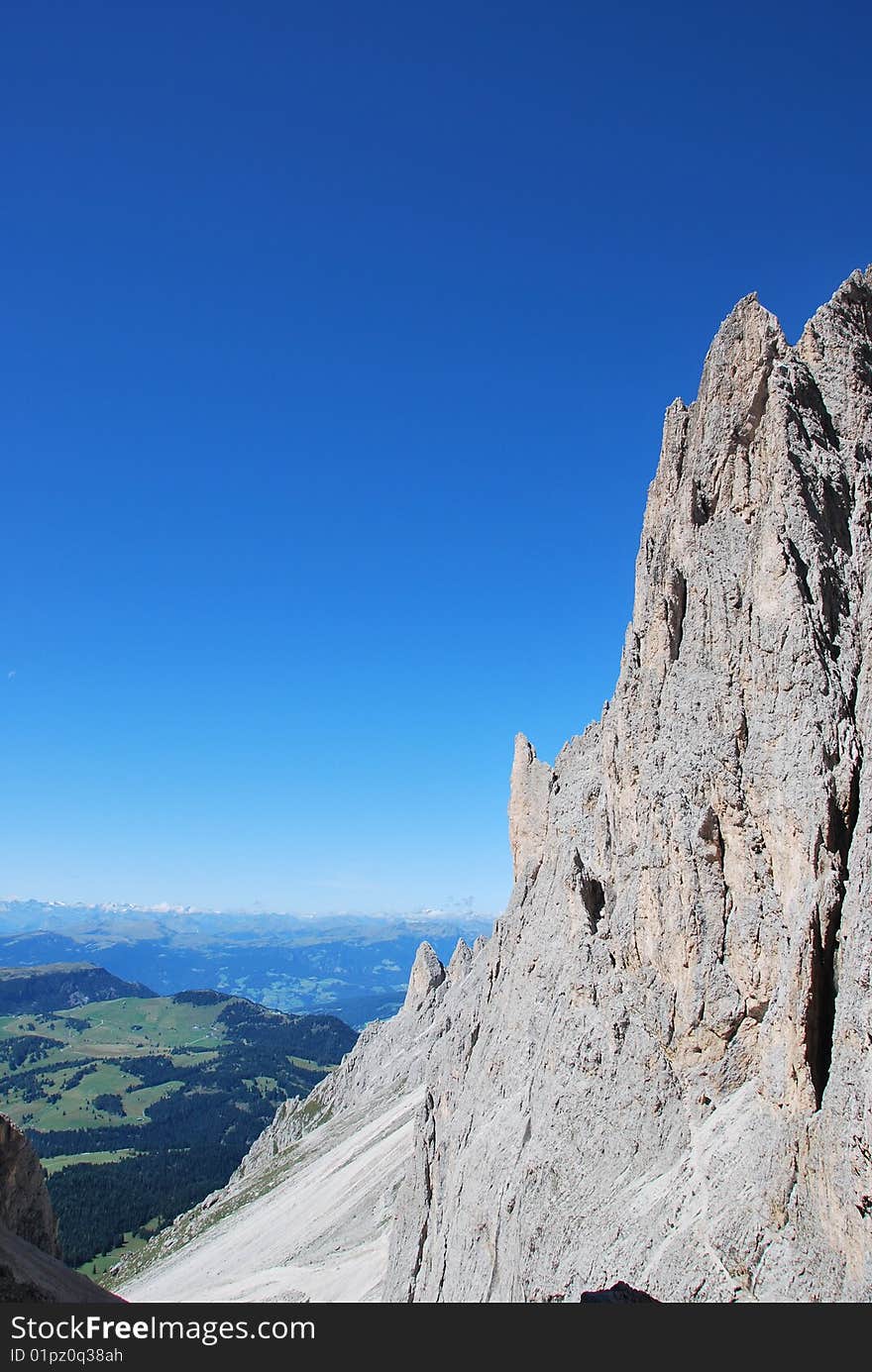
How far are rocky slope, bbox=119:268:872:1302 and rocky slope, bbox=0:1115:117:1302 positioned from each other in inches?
650

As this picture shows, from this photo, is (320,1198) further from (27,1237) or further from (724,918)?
(724,918)

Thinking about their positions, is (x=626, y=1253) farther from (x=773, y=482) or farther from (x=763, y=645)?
(x=773, y=482)

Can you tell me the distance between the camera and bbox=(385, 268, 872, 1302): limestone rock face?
77.7 ft

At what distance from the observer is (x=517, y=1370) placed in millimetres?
17594

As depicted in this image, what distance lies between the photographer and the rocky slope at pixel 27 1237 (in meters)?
15.3

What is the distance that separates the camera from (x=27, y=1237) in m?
22.0

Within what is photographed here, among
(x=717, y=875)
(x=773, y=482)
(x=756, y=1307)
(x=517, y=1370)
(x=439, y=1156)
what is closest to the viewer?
(x=517, y=1370)

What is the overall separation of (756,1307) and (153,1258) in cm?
12635

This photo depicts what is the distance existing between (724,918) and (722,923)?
0.67 feet

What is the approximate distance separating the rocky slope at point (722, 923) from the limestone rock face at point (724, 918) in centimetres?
10

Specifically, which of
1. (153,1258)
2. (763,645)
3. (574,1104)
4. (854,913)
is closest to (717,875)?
(854,913)

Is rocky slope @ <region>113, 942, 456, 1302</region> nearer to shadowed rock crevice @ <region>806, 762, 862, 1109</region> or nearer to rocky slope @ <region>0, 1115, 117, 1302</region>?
rocky slope @ <region>0, 1115, 117, 1302</region>

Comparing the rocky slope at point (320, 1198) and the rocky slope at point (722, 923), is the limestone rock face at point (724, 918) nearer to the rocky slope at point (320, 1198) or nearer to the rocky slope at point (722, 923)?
the rocky slope at point (722, 923)

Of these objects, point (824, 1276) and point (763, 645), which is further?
point (763, 645)
